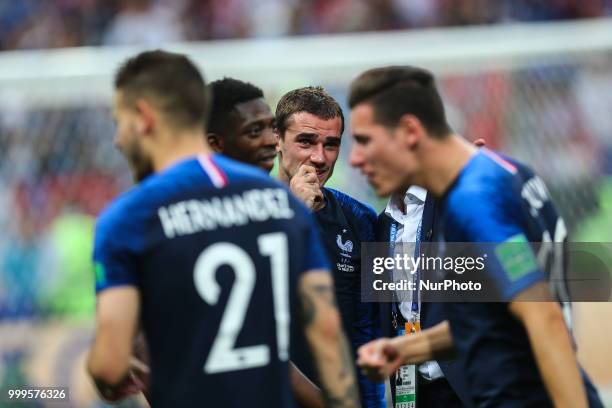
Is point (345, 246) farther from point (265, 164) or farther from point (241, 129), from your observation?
point (241, 129)

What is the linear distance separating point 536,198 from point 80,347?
5237 mm

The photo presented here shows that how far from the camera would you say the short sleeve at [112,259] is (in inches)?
147

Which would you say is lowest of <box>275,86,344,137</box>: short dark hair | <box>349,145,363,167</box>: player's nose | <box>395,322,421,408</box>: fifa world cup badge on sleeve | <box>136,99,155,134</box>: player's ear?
<box>395,322,421,408</box>: fifa world cup badge on sleeve

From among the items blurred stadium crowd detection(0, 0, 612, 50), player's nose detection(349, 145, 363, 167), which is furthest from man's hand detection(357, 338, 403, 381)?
blurred stadium crowd detection(0, 0, 612, 50)

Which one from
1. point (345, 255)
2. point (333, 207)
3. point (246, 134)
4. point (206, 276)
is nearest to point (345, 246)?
point (345, 255)

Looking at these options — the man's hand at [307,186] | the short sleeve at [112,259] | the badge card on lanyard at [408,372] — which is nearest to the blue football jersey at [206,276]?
the short sleeve at [112,259]

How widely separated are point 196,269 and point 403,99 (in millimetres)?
1173

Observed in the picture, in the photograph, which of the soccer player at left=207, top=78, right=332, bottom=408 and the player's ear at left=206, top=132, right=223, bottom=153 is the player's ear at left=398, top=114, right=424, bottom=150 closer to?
the soccer player at left=207, top=78, right=332, bottom=408

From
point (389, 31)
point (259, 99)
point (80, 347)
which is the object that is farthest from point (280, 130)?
point (389, 31)

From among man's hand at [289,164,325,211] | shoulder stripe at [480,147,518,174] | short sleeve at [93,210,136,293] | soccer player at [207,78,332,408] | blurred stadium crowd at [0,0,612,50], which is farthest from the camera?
blurred stadium crowd at [0,0,612,50]

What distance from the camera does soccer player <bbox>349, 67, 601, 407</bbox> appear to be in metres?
4.11

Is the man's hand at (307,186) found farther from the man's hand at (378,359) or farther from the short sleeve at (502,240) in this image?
the short sleeve at (502,240)

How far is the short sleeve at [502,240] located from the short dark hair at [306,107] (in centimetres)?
209

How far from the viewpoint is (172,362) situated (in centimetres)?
383
